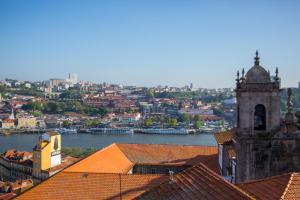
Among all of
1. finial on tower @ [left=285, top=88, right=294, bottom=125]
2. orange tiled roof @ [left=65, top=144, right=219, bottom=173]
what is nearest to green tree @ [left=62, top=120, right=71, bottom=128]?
orange tiled roof @ [left=65, top=144, right=219, bottom=173]

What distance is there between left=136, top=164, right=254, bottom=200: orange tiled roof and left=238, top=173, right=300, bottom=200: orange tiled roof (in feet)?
Answer: 2.31

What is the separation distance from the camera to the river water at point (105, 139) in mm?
50594

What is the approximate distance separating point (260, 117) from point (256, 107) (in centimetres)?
26

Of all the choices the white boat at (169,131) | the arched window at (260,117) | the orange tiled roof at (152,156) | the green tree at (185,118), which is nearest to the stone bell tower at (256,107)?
the arched window at (260,117)

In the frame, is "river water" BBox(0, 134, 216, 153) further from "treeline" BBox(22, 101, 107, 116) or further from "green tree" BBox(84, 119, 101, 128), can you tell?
"treeline" BBox(22, 101, 107, 116)

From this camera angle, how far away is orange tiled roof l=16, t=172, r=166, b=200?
11172 mm

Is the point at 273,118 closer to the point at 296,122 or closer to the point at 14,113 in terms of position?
the point at 296,122

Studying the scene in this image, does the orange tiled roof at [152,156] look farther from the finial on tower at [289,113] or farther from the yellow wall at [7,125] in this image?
the yellow wall at [7,125]

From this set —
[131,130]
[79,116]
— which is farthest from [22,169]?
[79,116]

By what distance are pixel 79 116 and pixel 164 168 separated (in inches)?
2616

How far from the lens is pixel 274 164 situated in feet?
32.5

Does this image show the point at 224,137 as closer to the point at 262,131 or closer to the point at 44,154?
the point at 262,131

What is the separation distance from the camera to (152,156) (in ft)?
58.2

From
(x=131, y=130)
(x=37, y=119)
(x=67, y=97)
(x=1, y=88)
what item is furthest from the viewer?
(x=1, y=88)
